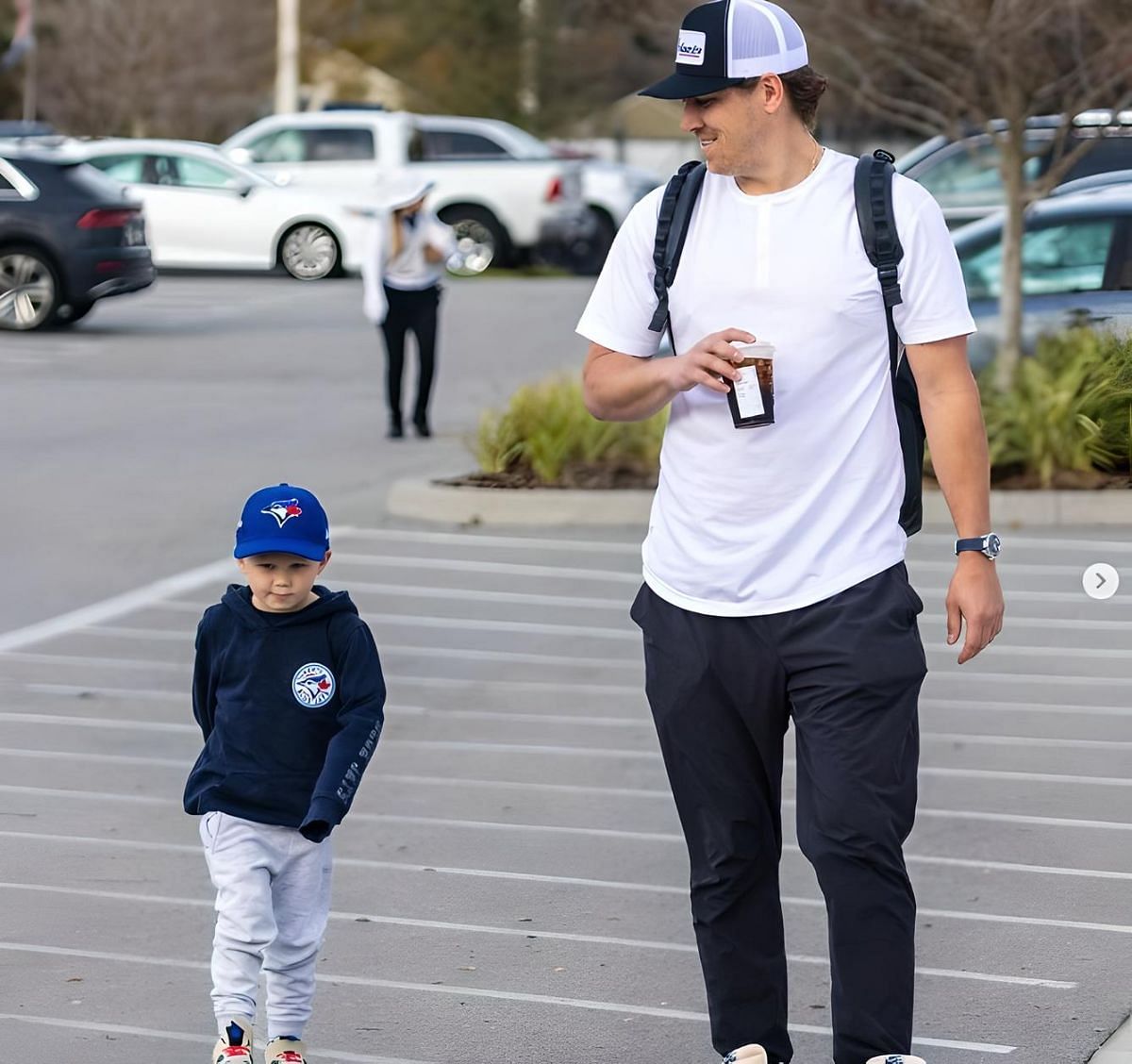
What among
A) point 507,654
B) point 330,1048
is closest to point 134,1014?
point 330,1048

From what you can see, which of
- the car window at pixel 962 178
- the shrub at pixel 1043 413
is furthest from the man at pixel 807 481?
the car window at pixel 962 178

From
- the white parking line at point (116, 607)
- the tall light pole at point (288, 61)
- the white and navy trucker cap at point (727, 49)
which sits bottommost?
the white parking line at point (116, 607)

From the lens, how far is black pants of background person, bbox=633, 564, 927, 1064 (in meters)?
3.76

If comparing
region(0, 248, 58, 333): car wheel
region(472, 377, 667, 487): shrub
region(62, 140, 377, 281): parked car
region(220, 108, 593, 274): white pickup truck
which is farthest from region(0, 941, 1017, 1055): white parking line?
region(220, 108, 593, 274): white pickup truck

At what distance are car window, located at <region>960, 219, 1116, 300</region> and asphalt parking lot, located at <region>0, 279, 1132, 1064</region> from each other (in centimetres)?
89

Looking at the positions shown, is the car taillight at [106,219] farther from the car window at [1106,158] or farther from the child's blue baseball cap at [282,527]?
the child's blue baseball cap at [282,527]

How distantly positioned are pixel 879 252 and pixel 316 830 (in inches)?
55.0

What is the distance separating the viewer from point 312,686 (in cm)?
409

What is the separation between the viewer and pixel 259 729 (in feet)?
13.4

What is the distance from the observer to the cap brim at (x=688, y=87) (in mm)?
3756

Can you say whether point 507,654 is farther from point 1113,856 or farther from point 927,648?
point 1113,856

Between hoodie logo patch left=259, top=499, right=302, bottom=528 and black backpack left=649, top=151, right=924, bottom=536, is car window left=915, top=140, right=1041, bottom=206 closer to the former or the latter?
black backpack left=649, top=151, right=924, bottom=536

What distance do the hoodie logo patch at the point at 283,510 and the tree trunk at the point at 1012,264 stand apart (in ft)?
26.9

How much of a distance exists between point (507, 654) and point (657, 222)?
4756 mm
